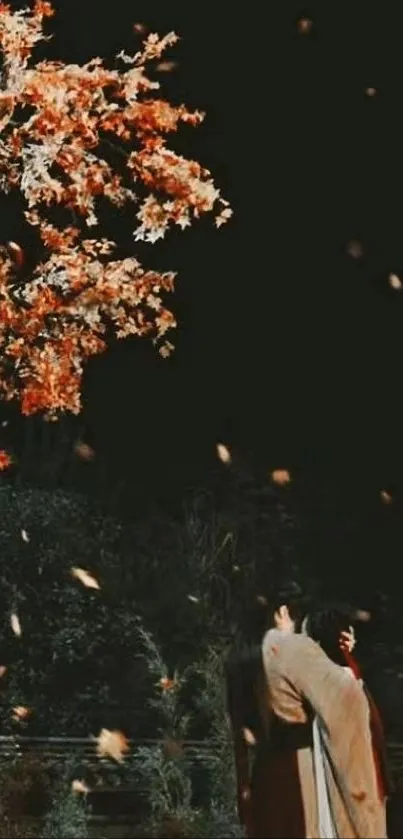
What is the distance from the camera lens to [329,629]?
452cm

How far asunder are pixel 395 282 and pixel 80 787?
1.94 m

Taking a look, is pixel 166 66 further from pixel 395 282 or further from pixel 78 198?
pixel 395 282

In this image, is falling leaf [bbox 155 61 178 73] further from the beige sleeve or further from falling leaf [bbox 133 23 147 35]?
the beige sleeve

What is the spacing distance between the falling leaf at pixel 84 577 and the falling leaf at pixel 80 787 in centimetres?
62

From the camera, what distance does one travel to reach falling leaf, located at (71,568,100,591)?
4.86m

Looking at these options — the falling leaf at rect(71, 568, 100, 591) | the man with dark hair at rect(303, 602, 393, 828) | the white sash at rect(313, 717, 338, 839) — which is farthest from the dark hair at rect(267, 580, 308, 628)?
the falling leaf at rect(71, 568, 100, 591)

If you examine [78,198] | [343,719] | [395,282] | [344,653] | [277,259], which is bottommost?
[343,719]

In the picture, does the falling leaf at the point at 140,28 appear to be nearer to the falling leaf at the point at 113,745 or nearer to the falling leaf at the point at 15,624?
the falling leaf at the point at 15,624

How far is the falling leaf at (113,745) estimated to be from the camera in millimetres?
4711

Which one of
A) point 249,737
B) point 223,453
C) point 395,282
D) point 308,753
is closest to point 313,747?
point 308,753

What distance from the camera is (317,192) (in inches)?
197

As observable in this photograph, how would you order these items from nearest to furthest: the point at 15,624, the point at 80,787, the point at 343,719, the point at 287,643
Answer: the point at 343,719, the point at 287,643, the point at 80,787, the point at 15,624

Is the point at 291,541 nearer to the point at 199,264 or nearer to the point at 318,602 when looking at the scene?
the point at 318,602

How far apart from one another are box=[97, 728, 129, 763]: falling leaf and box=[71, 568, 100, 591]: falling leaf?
479mm
